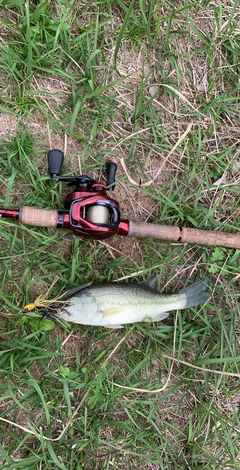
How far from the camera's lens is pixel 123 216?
316cm

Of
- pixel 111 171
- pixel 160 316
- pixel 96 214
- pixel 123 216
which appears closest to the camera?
pixel 96 214

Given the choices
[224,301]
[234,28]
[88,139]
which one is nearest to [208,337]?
[224,301]

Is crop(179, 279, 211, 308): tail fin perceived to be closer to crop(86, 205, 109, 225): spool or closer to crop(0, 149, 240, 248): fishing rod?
crop(0, 149, 240, 248): fishing rod

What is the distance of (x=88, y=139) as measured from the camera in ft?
9.93

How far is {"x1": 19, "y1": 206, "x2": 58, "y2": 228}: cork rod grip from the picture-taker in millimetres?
2674

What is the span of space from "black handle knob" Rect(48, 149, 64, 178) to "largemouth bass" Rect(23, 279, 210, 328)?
0.79 metres

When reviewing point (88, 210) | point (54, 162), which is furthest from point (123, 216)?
point (54, 162)

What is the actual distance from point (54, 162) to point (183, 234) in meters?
1.03

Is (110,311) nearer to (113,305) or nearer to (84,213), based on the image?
(113,305)

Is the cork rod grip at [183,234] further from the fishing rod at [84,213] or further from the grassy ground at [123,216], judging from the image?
the grassy ground at [123,216]

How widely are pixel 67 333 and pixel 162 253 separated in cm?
92

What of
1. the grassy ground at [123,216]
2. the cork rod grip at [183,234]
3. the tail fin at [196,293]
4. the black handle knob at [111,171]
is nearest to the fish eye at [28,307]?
the grassy ground at [123,216]

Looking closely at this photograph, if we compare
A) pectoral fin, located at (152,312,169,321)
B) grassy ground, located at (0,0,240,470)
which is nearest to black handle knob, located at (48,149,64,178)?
grassy ground, located at (0,0,240,470)

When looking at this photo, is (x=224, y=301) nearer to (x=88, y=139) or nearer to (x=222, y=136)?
(x=222, y=136)
